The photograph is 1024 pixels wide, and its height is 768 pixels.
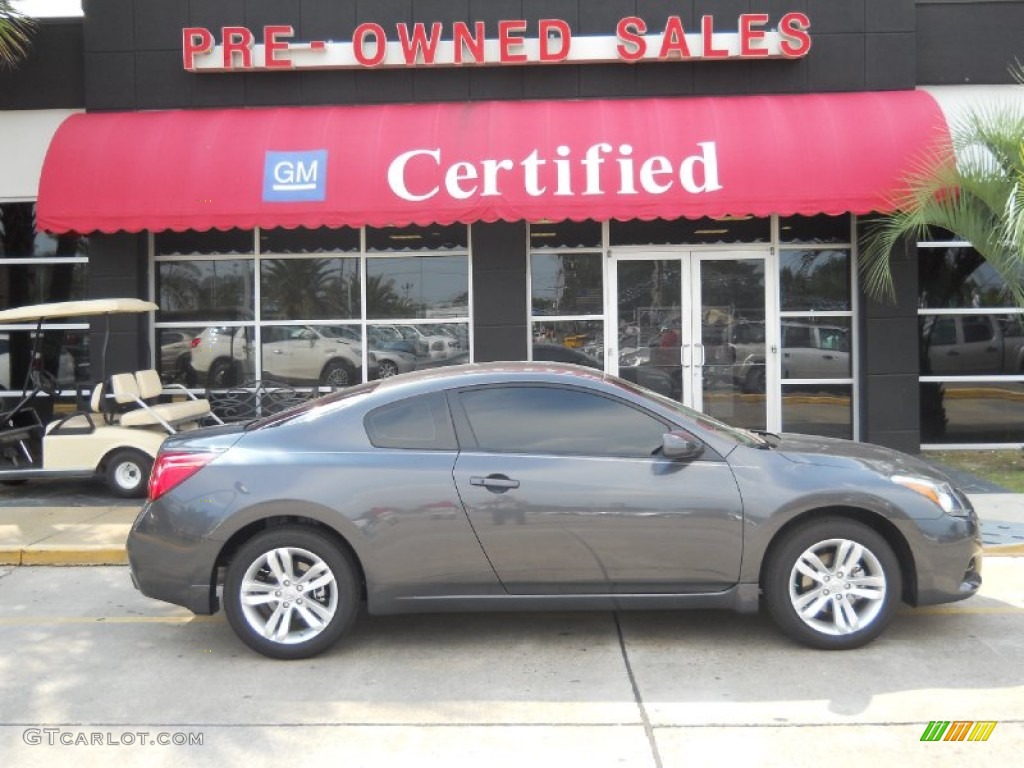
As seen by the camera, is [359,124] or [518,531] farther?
[359,124]

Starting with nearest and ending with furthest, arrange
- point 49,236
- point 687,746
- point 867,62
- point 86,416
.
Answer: point 687,746 < point 86,416 < point 867,62 < point 49,236

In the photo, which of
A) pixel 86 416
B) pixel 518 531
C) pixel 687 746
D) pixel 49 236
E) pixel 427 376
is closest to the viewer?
pixel 687 746

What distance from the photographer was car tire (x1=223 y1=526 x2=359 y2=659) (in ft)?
17.9

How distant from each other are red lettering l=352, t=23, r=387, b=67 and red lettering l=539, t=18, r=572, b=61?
1809 mm

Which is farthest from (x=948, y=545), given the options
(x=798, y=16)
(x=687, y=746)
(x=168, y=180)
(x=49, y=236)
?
(x=49, y=236)

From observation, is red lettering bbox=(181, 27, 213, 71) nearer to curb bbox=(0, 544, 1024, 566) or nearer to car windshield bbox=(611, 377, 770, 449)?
curb bbox=(0, 544, 1024, 566)

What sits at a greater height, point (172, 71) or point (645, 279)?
point (172, 71)

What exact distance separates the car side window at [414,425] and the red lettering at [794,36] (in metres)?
7.78

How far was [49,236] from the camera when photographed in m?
12.6

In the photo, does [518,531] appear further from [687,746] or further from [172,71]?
[172,71]

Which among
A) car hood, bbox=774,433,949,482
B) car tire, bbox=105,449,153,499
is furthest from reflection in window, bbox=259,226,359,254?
car hood, bbox=774,433,949,482

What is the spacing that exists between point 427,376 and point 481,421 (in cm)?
53

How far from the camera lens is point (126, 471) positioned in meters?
10.0

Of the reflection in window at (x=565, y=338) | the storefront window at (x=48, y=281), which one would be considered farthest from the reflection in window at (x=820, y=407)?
the storefront window at (x=48, y=281)
